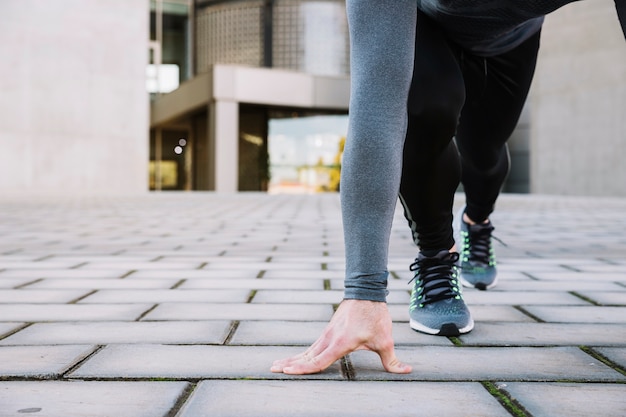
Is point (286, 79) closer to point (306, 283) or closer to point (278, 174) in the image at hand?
point (278, 174)

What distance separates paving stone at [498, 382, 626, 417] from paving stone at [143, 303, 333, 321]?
2.74ft

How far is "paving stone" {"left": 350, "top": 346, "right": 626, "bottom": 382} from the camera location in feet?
4.46

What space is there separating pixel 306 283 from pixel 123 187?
16.1 meters

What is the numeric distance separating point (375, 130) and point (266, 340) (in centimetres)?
67

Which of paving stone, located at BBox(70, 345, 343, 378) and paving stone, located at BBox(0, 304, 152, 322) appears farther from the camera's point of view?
paving stone, located at BBox(0, 304, 152, 322)

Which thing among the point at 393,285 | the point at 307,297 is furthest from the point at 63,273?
the point at 393,285

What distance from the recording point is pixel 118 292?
2.51 m

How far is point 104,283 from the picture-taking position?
8.97 feet

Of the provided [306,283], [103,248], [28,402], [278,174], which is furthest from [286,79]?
[28,402]

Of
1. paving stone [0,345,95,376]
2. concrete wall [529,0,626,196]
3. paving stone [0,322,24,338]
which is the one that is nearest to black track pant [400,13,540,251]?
paving stone [0,345,95,376]

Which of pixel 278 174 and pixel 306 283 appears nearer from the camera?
pixel 306 283

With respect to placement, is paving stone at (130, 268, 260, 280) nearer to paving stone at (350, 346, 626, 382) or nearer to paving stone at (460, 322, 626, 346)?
paving stone at (460, 322, 626, 346)

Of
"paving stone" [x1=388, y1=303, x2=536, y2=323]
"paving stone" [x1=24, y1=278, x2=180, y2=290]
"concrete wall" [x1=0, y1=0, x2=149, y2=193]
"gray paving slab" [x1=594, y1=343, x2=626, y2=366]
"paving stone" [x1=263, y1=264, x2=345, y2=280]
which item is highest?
"concrete wall" [x1=0, y1=0, x2=149, y2=193]

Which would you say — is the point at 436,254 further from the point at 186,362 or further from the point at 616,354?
the point at 186,362
